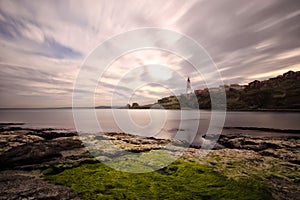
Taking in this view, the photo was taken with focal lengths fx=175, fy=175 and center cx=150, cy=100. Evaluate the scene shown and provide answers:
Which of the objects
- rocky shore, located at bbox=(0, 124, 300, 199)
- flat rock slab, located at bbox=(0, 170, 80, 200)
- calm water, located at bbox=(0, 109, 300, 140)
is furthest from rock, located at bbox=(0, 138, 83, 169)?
calm water, located at bbox=(0, 109, 300, 140)

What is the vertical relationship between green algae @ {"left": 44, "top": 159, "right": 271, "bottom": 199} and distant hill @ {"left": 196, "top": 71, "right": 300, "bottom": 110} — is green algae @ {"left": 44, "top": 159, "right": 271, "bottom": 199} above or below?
below

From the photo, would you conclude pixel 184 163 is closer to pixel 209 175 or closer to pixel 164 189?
pixel 209 175

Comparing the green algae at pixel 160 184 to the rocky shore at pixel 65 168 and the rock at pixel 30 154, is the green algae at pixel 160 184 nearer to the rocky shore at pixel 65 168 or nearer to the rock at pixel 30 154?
the rocky shore at pixel 65 168

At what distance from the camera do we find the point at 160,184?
913cm

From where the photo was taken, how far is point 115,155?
14484 mm

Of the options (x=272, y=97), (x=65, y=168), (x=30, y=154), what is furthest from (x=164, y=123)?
(x=272, y=97)

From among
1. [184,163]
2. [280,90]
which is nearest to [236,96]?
[280,90]

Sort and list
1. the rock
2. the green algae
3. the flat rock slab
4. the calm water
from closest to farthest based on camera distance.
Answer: the flat rock slab → the green algae → the rock → the calm water

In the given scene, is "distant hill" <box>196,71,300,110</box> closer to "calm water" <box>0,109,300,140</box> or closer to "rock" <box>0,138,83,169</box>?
"calm water" <box>0,109,300,140</box>

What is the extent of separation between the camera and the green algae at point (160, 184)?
7961mm

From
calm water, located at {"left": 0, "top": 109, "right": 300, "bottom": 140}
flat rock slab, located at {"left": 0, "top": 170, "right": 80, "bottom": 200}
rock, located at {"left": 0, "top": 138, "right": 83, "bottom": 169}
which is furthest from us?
calm water, located at {"left": 0, "top": 109, "right": 300, "bottom": 140}

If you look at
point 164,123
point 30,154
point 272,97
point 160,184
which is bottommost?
point 164,123

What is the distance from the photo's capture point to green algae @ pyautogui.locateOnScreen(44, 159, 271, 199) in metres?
7.96

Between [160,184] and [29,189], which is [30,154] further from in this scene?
[160,184]
